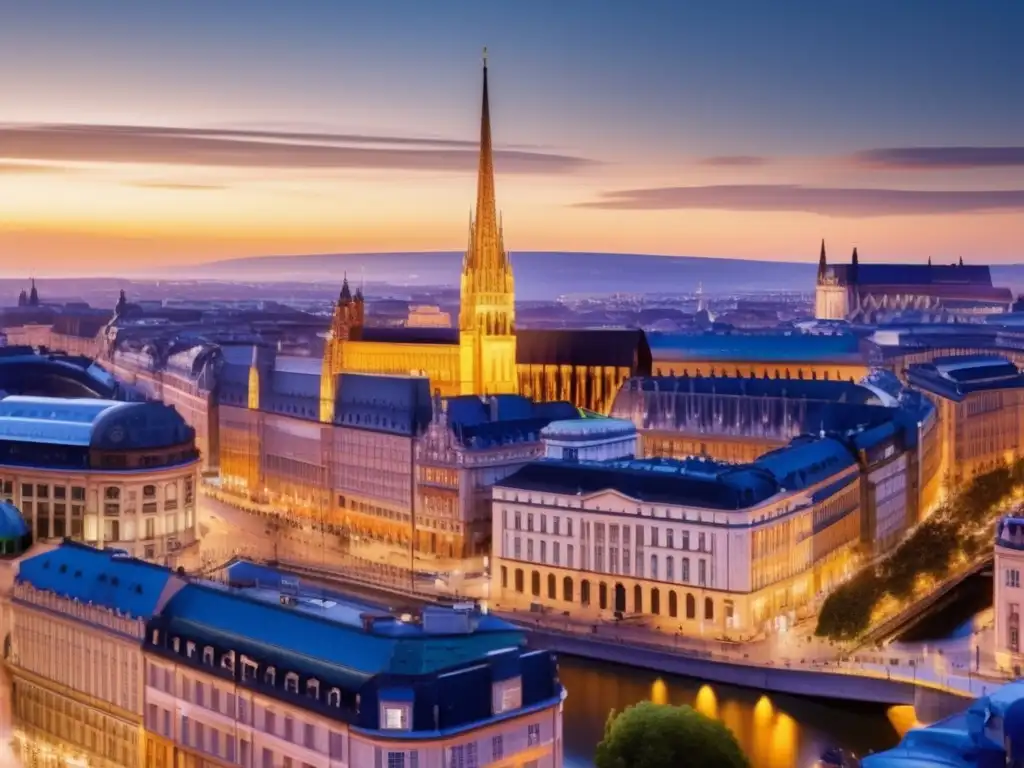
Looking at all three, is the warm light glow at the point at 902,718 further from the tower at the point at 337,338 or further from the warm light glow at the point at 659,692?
the tower at the point at 337,338

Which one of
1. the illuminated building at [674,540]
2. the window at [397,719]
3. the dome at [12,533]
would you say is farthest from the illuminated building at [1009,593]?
the dome at [12,533]

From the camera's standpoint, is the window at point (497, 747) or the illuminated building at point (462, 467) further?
the illuminated building at point (462, 467)

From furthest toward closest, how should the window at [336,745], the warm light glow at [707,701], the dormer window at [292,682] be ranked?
1. the warm light glow at [707,701]
2. the dormer window at [292,682]
3. the window at [336,745]

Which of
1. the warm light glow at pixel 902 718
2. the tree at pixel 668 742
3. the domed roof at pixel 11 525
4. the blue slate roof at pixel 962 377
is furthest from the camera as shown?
the blue slate roof at pixel 962 377

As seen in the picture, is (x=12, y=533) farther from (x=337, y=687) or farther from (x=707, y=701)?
(x=707, y=701)

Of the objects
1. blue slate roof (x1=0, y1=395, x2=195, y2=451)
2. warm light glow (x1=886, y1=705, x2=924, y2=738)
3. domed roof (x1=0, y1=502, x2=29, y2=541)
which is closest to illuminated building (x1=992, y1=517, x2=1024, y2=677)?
warm light glow (x1=886, y1=705, x2=924, y2=738)

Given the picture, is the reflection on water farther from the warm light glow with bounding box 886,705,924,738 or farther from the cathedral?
the cathedral

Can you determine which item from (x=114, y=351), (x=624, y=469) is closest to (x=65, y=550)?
(x=624, y=469)
